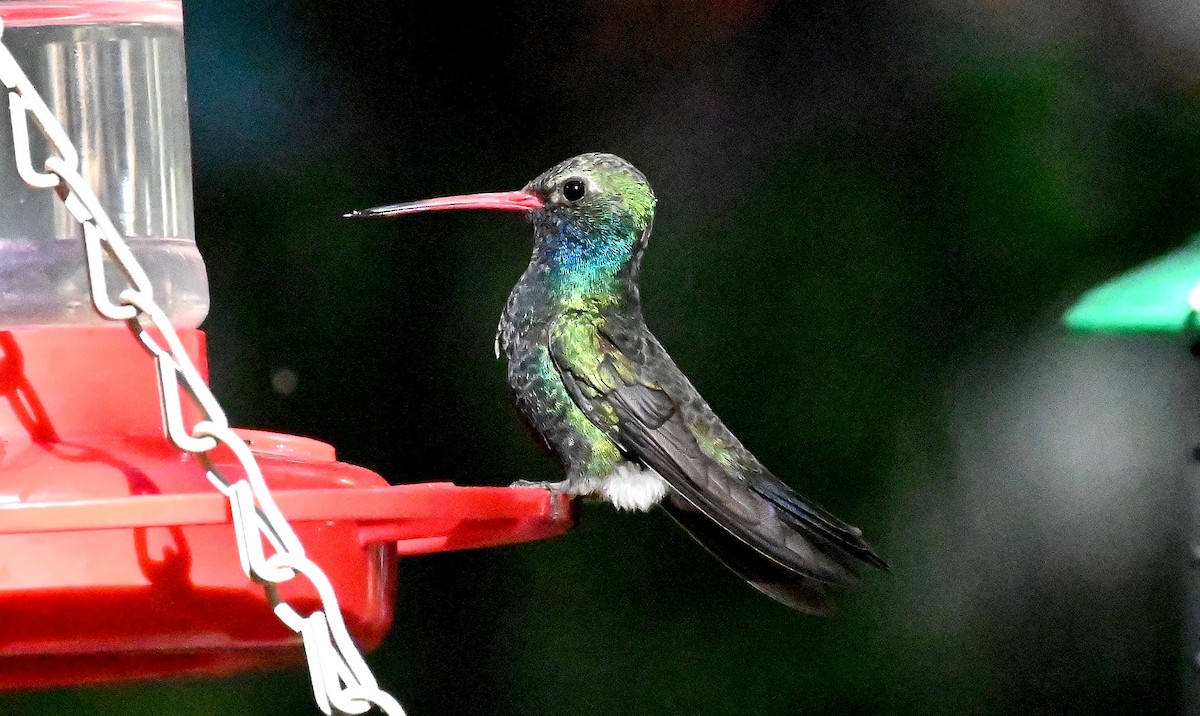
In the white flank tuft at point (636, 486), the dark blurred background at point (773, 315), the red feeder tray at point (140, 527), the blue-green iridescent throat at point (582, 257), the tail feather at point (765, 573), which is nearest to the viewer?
the red feeder tray at point (140, 527)

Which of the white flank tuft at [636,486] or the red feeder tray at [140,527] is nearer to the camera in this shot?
the red feeder tray at [140,527]

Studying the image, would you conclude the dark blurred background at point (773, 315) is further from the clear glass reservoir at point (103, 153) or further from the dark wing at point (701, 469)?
the clear glass reservoir at point (103, 153)

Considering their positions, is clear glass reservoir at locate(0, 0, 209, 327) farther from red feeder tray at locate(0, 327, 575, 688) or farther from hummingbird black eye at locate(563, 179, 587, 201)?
hummingbird black eye at locate(563, 179, 587, 201)

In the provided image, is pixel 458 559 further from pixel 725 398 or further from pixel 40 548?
pixel 40 548

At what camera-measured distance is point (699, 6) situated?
19.3 feet

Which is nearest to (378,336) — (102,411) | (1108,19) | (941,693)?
(941,693)

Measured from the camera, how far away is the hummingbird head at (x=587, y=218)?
125 inches

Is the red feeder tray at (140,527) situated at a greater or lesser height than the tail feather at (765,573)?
greater

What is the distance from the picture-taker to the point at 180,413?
4.07 feet

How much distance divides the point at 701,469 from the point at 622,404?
0.23 metres

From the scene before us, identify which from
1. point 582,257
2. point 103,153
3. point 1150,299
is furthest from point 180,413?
point 1150,299

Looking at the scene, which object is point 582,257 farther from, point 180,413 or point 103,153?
point 180,413

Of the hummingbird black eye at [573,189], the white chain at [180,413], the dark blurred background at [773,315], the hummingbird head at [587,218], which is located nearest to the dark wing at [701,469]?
the hummingbird head at [587,218]

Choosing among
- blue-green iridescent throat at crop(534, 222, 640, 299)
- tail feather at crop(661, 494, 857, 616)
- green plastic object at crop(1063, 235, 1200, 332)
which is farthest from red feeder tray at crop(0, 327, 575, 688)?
green plastic object at crop(1063, 235, 1200, 332)
